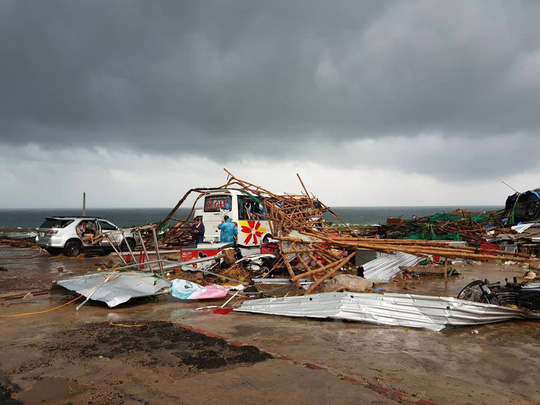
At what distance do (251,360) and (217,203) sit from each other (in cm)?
836

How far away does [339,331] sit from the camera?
609 centimetres

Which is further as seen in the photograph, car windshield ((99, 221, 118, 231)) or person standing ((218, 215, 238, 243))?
car windshield ((99, 221, 118, 231))

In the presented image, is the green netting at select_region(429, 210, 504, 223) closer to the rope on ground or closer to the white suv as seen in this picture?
the white suv

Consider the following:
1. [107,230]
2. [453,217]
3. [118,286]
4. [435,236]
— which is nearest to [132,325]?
[118,286]

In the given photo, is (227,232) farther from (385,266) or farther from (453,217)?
(453,217)

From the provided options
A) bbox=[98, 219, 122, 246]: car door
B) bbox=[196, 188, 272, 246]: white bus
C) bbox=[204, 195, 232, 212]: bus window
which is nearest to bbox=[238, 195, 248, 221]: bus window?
bbox=[196, 188, 272, 246]: white bus

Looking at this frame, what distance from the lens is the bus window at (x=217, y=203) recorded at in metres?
12.5

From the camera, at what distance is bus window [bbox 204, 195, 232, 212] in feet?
41.0

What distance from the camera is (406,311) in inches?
249

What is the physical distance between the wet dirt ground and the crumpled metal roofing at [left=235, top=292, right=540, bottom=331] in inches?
6.1

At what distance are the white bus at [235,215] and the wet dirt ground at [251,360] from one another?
5.25 meters

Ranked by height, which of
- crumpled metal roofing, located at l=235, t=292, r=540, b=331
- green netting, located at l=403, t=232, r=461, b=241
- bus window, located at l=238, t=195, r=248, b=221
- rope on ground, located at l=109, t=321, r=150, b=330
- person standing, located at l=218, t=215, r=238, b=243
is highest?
bus window, located at l=238, t=195, r=248, b=221

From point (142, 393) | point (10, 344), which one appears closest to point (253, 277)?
point (10, 344)

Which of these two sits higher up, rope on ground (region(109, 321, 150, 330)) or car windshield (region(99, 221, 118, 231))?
car windshield (region(99, 221, 118, 231))
